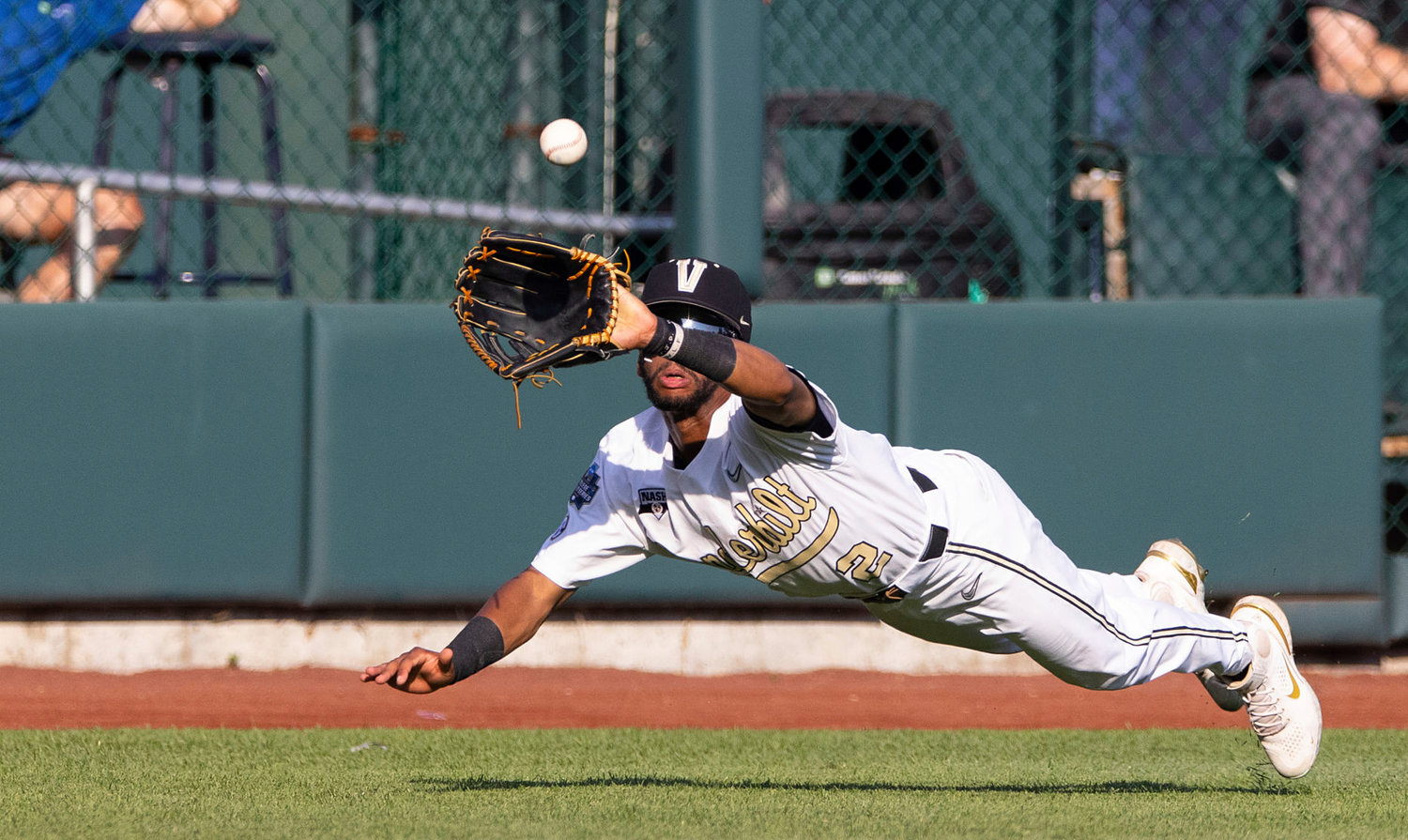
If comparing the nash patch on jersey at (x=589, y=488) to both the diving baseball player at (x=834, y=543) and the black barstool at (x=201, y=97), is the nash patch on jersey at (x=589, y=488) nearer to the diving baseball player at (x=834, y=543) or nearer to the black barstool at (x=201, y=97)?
the diving baseball player at (x=834, y=543)

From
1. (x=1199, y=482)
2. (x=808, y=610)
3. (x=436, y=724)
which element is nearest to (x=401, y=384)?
(x=436, y=724)

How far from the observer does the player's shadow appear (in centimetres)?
368

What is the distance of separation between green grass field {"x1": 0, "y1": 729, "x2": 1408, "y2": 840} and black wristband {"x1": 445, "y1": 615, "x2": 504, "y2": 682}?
32 cm

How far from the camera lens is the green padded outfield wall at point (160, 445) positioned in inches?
216

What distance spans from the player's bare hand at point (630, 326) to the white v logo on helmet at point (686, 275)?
1.65 feet

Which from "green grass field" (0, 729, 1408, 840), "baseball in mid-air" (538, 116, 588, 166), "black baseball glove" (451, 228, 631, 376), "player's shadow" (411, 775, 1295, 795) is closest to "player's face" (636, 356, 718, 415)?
"black baseball glove" (451, 228, 631, 376)

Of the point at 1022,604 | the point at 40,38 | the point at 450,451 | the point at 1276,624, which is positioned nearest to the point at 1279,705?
the point at 1276,624

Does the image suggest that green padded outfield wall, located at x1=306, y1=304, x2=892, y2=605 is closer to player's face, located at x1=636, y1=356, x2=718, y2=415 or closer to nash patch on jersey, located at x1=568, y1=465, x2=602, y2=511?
nash patch on jersey, located at x1=568, y1=465, x2=602, y2=511

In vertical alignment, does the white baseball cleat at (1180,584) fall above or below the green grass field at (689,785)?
above

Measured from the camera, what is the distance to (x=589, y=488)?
12.1ft

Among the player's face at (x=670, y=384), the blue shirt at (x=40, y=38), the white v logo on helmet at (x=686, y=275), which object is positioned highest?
the blue shirt at (x=40, y=38)

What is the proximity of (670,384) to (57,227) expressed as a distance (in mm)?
3781

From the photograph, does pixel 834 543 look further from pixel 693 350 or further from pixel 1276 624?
pixel 1276 624

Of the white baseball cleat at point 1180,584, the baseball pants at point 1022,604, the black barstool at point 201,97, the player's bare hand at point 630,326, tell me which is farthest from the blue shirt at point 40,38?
the white baseball cleat at point 1180,584
